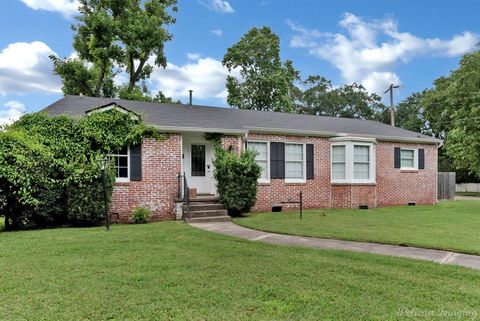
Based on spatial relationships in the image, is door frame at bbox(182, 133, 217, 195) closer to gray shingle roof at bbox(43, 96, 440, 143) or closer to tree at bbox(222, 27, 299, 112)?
gray shingle roof at bbox(43, 96, 440, 143)

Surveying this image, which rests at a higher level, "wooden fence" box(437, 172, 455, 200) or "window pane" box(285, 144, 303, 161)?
"window pane" box(285, 144, 303, 161)

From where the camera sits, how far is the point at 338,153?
51.0ft

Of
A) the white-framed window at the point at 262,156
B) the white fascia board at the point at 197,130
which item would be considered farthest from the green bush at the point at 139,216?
the white-framed window at the point at 262,156

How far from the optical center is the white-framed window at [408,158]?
17.1 metres

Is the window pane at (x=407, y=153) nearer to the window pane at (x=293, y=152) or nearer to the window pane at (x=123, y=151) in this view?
the window pane at (x=293, y=152)

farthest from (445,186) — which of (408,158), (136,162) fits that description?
(136,162)

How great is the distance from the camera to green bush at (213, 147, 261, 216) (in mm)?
12094

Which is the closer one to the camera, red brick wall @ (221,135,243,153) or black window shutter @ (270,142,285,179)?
red brick wall @ (221,135,243,153)

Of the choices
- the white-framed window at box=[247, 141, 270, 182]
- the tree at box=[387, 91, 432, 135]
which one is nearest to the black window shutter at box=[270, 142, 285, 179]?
the white-framed window at box=[247, 141, 270, 182]

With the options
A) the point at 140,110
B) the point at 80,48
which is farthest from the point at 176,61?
the point at 140,110

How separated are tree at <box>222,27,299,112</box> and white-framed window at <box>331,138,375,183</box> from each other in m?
16.7

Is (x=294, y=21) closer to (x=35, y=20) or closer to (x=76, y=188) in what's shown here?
(x=35, y=20)

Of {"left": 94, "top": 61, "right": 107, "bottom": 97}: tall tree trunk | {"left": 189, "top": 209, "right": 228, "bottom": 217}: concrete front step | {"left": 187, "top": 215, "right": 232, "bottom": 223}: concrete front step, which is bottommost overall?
{"left": 187, "top": 215, "right": 232, "bottom": 223}: concrete front step

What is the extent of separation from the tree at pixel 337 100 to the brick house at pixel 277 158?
3256cm
